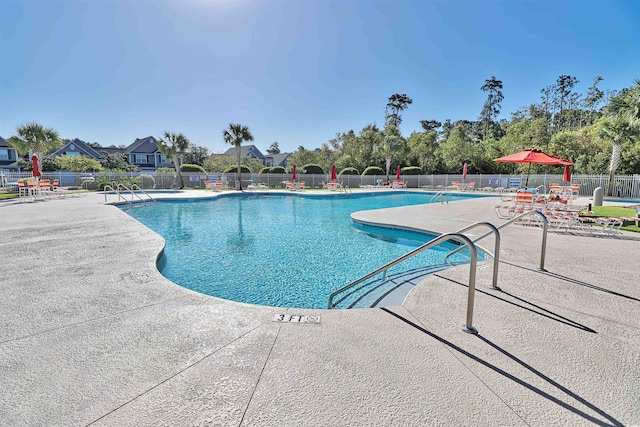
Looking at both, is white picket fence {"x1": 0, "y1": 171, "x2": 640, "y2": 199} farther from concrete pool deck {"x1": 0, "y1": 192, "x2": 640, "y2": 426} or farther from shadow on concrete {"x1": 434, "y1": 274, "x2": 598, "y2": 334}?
concrete pool deck {"x1": 0, "y1": 192, "x2": 640, "y2": 426}

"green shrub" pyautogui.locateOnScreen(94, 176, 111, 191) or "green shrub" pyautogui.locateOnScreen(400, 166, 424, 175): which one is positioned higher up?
"green shrub" pyautogui.locateOnScreen(400, 166, 424, 175)

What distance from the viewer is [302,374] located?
1990mm

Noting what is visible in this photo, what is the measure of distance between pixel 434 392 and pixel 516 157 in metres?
11.8

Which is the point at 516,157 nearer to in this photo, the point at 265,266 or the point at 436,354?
the point at 265,266

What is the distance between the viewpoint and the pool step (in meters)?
4.04

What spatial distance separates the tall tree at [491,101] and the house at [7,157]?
70753 mm

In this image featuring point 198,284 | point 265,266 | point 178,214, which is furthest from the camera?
point 178,214

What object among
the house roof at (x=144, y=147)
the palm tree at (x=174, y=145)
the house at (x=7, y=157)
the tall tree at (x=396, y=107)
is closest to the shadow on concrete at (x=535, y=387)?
the palm tree at (x=174, y=145)

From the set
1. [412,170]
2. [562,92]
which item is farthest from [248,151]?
[562,92]

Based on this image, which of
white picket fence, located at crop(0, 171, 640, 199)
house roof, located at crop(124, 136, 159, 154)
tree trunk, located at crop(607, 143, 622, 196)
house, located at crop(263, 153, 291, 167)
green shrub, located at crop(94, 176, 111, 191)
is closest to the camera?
tree trunk, located at crop(607, 143, 622, 196)

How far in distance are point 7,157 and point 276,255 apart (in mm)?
48933

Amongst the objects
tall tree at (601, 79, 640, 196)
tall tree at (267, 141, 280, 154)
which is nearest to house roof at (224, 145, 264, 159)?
tall tree at (267, 141, 280, 154)

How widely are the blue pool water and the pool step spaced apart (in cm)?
43

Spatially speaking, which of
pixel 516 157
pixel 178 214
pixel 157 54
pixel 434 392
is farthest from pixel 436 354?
pixel 157 54
